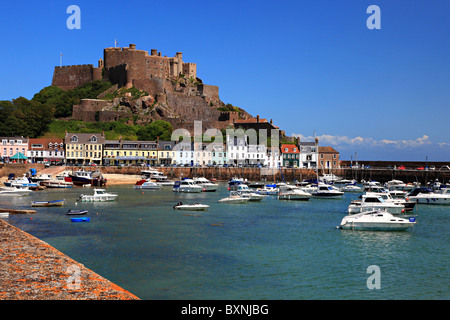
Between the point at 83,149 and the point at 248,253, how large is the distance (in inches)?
3062

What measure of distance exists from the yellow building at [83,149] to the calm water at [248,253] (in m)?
55.9

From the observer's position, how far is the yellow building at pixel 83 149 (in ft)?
316

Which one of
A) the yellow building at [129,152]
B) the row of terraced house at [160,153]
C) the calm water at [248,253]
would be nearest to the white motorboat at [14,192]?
the calm water at [248,253]

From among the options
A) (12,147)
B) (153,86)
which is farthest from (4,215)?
(153,86)

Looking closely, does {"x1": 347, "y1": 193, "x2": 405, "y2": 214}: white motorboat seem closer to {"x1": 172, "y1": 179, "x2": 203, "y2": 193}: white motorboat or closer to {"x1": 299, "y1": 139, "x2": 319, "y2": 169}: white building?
{"x1": 172, "y1": 179, "x2": 203, "y2": 193}: white motorboat

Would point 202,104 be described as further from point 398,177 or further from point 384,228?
point 384,228

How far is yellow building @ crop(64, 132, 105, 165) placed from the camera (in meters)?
96.2

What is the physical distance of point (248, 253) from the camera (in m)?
25.0

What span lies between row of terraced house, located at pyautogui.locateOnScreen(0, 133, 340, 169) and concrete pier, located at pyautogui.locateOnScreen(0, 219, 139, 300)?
78872mm

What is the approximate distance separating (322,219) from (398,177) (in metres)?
57.5

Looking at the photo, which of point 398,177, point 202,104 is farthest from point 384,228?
point 202,104

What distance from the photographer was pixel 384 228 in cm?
3195

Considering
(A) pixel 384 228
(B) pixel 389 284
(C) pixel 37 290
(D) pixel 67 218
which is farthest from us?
(D) pixel 67 218

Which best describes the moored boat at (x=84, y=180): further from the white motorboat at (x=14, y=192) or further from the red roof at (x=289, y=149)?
the red roof at (x=289, y=149)
